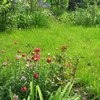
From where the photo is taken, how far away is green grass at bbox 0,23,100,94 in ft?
22.9

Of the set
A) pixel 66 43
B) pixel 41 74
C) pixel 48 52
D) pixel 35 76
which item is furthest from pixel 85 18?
pixel 35 76

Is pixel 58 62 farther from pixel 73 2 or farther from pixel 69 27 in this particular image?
pixel 73 2

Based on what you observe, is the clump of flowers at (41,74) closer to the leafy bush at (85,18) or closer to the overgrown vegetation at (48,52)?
the overgrown vegetation at (48,52)

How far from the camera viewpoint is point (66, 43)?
8961mm

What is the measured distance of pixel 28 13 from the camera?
441 inches

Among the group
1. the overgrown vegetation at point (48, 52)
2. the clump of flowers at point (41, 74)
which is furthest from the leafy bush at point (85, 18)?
the clump of flowers at point (41, 74)

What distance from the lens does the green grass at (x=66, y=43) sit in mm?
6966

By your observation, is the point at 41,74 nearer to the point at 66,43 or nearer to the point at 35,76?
the point at 35,76

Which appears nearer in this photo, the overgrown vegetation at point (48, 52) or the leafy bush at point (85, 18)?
the overgrown vegetation at point (48, 52)

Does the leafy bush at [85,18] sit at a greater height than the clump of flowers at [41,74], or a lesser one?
lesser

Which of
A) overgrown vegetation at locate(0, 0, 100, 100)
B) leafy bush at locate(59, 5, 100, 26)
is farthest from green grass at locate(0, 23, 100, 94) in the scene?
leafy bush at locate(59, 5, 100, 26)

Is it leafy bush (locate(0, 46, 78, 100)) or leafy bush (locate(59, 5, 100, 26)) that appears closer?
leafy bush (locate(0, 46, 78, 100))

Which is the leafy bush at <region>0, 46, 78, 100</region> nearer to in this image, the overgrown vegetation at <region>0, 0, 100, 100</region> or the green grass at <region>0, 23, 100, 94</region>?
the overgrown vegetation at <region>0, 0, 100, 100</region>

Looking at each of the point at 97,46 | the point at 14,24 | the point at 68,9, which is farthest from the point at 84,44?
the point at 68,9
